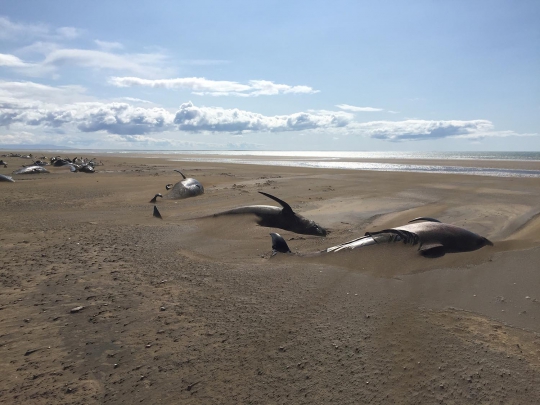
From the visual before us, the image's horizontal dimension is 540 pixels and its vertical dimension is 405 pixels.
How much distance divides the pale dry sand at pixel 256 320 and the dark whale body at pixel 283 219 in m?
0.45

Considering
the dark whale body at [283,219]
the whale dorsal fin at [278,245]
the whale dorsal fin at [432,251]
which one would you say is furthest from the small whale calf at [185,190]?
the whale dorsal fin at [432,251]

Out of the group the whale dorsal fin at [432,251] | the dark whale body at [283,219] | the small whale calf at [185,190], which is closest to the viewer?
the whale dorsal fin at [432,251]

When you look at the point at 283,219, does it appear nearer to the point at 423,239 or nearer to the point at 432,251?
the point at 423,239

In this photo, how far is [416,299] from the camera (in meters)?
4.25

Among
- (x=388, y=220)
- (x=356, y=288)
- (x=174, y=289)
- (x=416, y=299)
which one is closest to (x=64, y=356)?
(x=174, y=289)

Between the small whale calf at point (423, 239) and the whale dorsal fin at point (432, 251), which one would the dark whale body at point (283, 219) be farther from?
the whale dorsal fin at point (432, 251)

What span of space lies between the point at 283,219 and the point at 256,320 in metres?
4.64

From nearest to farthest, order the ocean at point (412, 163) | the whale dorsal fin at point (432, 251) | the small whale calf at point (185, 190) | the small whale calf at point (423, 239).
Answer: the whale dorsal fin at point (432, 251), the small whale calf at point (423, 239), the small whale calf at point (185, 190), the ocean at point (412, 163)

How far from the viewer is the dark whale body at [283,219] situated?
7.82 m

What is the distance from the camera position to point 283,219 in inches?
326

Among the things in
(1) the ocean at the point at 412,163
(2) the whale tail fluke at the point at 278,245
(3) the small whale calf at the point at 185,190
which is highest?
(1) the ocean at the point at 412,163

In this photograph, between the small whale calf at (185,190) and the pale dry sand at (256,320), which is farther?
the small whale calf at (185,190)

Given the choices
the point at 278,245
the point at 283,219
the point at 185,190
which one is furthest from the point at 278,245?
the point at 185,190

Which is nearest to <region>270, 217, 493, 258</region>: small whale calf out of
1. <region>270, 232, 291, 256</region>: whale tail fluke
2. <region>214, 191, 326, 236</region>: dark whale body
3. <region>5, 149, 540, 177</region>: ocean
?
<region>270, 232, 291, 256</region>: whale tail fluke
